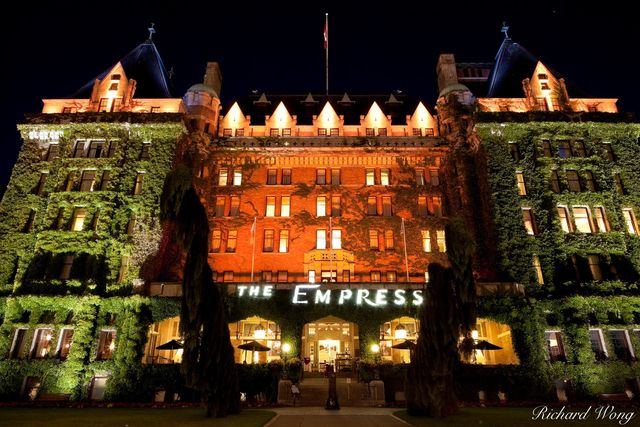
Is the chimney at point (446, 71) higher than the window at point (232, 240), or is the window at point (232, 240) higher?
the chimney at point (446, 71)

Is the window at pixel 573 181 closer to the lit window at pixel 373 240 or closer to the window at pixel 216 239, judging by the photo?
the lit window at pixel 373 240

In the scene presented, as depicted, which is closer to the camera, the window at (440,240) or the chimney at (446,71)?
the window at (440,240)

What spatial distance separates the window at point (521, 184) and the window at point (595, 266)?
25.4ft

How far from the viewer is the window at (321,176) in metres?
43.7

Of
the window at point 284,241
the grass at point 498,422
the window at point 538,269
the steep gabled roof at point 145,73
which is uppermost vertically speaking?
the steep gabled roof at point 145,73

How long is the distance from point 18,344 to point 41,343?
184 cm

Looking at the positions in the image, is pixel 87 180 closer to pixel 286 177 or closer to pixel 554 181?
pixel 286 177

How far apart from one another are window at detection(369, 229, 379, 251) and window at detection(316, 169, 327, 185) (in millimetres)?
7272

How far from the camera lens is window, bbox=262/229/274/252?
4078cm

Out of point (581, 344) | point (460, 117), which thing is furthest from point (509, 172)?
point (581, 344)

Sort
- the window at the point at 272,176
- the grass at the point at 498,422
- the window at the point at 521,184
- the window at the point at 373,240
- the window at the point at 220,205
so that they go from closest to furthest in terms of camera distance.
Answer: the grass at the point at 498,422, the window at the point at 521,184, the window at the point at 373,240, the window at the point at 220,205, the window at the point at 272,176

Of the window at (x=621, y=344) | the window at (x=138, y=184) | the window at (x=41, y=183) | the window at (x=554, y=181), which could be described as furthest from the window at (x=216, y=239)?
the window at (x=621, y=344)

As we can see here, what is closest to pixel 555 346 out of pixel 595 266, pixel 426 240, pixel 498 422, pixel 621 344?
pixel 621 344

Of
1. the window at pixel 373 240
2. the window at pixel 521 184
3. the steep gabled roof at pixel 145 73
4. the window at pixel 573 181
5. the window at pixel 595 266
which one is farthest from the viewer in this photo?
the steep gabled roof at pixel 145 73
